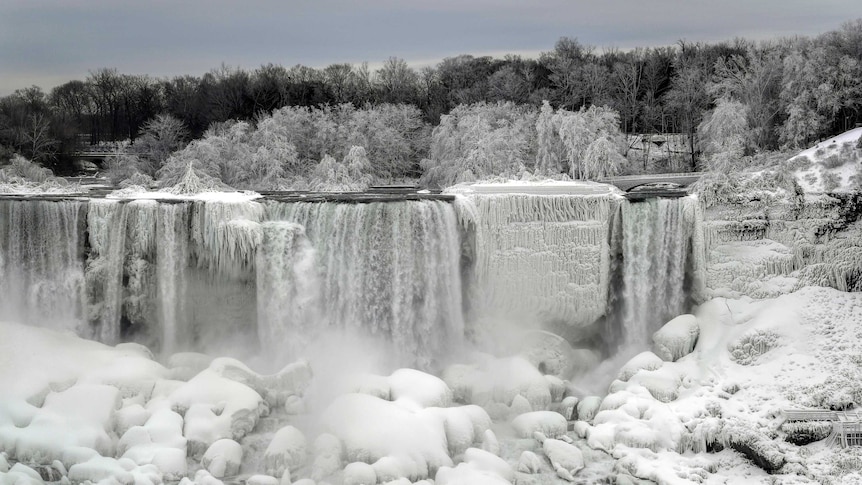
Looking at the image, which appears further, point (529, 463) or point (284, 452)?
point (529, 463)

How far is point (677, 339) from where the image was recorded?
64.3 feet

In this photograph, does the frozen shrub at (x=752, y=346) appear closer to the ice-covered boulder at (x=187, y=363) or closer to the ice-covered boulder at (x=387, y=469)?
the ice-covered boulder at (x=387, y=469)

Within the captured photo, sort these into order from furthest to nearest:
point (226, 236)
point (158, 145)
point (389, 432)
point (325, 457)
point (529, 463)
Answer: point (158, 145), point (226, 236), point (529, 463), point (389, 432), point (325, 457)

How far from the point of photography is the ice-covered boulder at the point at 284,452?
590 inches

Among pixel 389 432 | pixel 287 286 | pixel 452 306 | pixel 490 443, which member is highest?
pixel 287 286

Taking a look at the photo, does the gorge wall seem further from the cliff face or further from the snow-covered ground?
the snow-covered ground

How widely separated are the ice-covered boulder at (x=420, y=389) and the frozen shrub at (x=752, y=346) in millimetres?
7176

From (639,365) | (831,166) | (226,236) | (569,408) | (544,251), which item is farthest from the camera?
(831,166)

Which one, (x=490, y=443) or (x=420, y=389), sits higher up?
(x=420, y=389)

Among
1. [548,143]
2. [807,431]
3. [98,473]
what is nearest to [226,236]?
[98,473]

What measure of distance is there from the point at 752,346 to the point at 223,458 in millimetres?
12647

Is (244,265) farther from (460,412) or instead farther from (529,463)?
(529,463)

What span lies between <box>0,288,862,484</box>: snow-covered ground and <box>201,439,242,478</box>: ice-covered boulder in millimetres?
27

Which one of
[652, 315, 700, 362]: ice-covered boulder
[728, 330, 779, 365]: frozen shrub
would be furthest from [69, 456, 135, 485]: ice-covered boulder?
[728, 330, 779, 365]: frozen shrub
